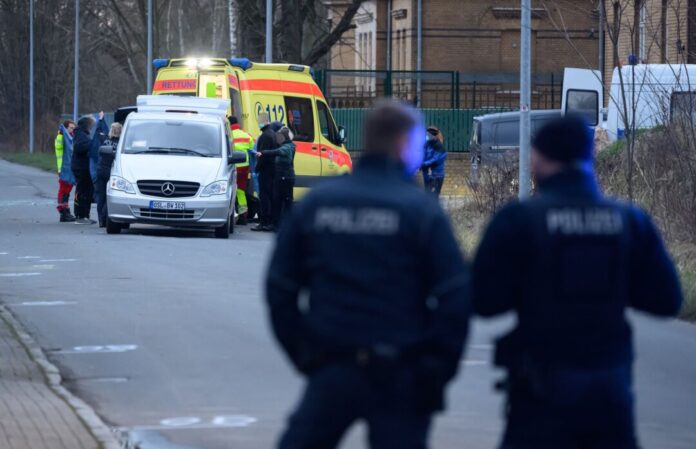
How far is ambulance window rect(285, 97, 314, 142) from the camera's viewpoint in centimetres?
2708

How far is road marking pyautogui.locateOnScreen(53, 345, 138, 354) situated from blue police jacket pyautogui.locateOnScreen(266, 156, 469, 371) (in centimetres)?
690

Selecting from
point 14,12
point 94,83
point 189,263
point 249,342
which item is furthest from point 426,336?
point 94,83

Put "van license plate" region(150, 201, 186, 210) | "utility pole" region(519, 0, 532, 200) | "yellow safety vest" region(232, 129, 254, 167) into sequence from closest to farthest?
"utility pole" region(519, 0, 532, 200) < "van license plate" region(150, 201, 186, 210) < "yellow safety vest" region(232, 129, 254, 167)

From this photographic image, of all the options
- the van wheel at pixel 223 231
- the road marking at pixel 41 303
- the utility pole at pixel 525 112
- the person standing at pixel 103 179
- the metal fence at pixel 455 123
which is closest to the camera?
the road marking at pixel 41 303

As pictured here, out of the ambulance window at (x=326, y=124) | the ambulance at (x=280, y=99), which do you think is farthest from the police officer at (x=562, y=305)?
the ambulance window at (x=326, y=124)

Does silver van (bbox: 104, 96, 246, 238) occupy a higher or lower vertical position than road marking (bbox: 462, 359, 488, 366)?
higher

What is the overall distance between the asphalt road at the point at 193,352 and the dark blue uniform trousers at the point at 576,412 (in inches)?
129

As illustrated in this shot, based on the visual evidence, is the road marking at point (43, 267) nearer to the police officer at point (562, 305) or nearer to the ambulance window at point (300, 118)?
the ambulance window at point (300, 118)

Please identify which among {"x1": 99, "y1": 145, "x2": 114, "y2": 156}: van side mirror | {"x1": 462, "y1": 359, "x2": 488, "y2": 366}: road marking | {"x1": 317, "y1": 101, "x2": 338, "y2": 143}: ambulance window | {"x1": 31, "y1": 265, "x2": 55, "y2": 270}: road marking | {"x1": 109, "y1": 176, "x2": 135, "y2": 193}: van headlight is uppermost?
{"x1": 317, "y1": 101, "x2": 338, "y2": 143}: ambulance window

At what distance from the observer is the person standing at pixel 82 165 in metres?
24.5

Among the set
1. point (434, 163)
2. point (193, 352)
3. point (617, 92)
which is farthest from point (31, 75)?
point (193, 352)

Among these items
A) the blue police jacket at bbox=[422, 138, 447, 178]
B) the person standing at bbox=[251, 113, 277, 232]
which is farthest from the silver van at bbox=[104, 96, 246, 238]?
the blue police jacket at bbox=[422, 138, 447, 178]

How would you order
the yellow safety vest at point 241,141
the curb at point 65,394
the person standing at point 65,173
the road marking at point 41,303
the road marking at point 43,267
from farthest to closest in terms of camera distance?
the person standing at point 65,173 → the yellow safety vest at point 241,141 → the road marking at point 43,267 → the road marking at point 41,303 → the curb at point 65,394

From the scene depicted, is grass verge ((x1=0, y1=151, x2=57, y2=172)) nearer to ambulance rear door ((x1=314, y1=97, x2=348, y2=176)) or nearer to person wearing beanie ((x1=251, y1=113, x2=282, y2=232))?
ambulance rear door ((x1=314, y1=97, x2=348, y2=176))
